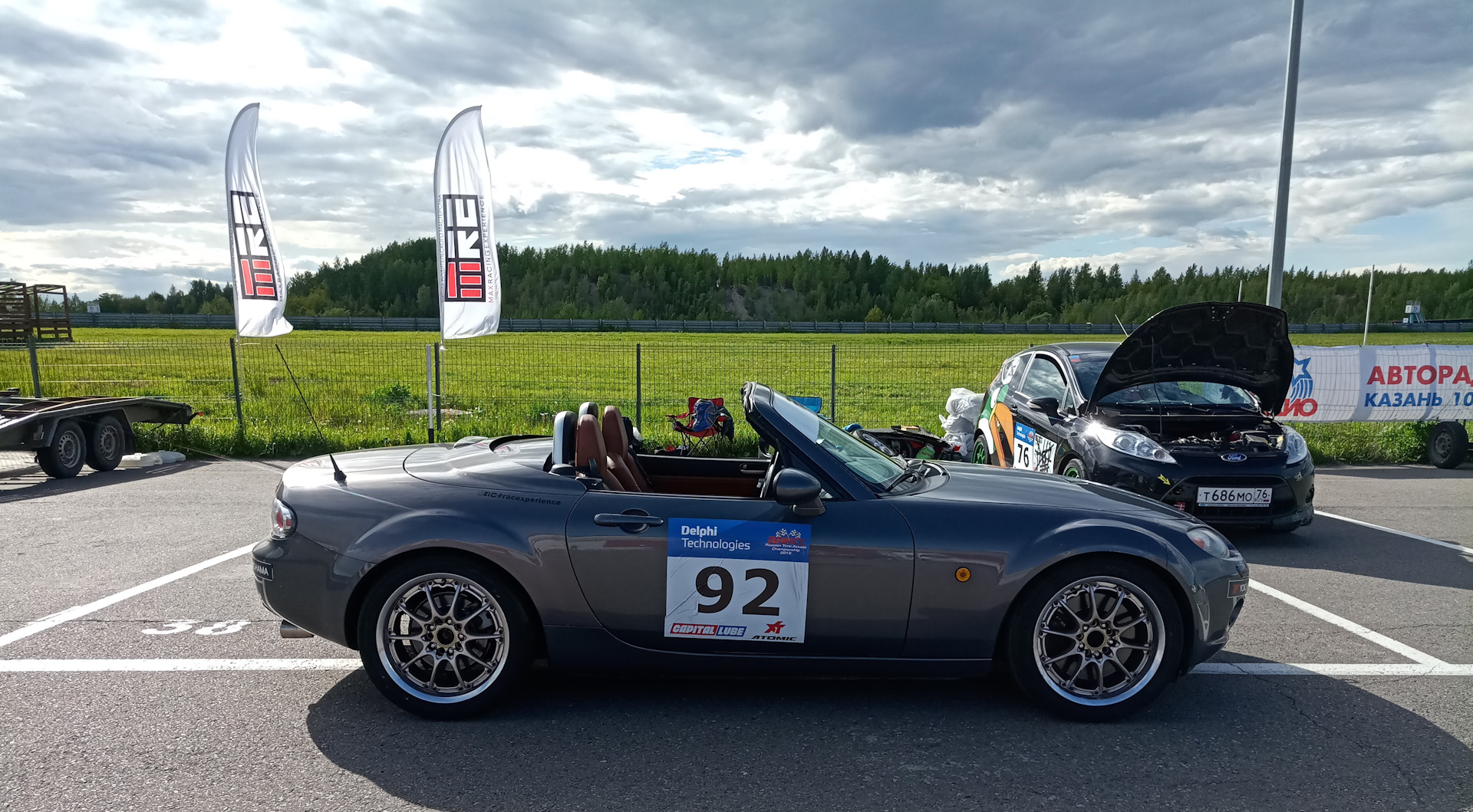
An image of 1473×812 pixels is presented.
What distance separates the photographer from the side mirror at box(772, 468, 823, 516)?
11.0 feet

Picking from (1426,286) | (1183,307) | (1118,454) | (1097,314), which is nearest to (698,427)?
(1118,454)

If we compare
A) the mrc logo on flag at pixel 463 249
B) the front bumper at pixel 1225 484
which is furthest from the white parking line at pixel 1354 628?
the mrc logo on flag at pixel 463 249

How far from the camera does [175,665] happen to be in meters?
4.01

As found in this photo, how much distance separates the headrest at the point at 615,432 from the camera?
4117 mm

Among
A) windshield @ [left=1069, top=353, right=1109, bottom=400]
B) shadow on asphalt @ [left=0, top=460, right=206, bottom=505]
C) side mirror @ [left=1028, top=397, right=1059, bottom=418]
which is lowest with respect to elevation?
shadow on asphalt @ [left=0, top=460, right=206, bottom=505]

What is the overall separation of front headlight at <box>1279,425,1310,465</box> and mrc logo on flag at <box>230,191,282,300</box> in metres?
12.1

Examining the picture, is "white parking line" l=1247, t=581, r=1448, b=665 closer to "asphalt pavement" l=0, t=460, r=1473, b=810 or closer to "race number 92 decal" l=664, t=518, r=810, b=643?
"asphalt pavement" l=0, t=460, r=1473, b=810

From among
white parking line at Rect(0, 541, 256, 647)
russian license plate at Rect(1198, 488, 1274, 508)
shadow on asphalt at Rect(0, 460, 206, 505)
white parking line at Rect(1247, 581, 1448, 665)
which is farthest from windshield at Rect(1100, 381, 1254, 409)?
shadow on asphalt at Rect(0, 460, 206, 505)

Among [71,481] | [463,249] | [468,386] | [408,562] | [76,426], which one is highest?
[463,249]

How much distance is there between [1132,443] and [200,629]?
6133mm

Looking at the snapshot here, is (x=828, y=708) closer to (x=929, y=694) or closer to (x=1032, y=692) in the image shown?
(x=929, y=694)

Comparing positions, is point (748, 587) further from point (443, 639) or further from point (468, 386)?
point (468, 386)

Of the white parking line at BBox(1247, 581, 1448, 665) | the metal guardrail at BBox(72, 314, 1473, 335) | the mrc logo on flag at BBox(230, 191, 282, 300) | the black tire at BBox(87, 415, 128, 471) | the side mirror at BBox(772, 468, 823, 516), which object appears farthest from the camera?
the metal guardrail at BBox(72, 314, 1473, 335)

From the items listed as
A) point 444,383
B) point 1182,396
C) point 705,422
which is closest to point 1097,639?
point 1182,396
